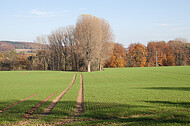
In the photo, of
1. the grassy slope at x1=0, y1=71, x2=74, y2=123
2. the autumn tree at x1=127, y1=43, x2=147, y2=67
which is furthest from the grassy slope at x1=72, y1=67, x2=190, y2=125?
the autumn tree at x1=127, y1=43, x2=147, y2=67

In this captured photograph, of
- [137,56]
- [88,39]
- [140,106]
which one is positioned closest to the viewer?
[140,106]

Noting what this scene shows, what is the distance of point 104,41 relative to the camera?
71.0m

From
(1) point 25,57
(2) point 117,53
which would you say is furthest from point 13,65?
(2) point 117,53

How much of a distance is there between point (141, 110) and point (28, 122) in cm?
602

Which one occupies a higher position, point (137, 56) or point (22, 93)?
point (137, 56)

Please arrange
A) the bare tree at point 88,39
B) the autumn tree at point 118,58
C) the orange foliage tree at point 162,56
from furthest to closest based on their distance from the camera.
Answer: the orange foliage tree at point 162,56 < the autumn tree at point 118,58 < the bare tree at point 88,39

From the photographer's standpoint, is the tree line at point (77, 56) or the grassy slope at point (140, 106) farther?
the tree line at point (77, 56)

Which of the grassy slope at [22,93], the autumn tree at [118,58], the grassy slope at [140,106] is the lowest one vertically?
the grassy slope at [22,93]

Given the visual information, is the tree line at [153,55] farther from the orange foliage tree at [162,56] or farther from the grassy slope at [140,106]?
the grassy slope at [140,106]

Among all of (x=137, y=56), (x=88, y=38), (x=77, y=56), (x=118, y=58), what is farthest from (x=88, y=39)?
(x=137, y=56)

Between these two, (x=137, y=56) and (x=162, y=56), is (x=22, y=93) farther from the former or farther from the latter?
(x=162, y=56)

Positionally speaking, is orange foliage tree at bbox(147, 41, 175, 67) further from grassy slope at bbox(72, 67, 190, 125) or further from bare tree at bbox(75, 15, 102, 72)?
grassy slope at bbox(72, 67, 190, 125)

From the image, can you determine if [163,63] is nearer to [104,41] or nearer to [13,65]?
[104,41]

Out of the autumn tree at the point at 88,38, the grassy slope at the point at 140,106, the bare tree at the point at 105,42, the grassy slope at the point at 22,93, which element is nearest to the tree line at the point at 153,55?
the bare tree at the point at 105,42
